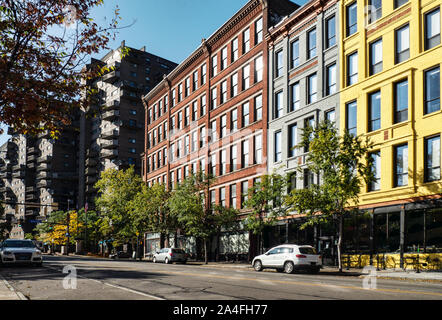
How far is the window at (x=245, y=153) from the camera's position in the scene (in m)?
42.5

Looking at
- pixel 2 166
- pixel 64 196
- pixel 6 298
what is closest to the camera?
pixel 6 298

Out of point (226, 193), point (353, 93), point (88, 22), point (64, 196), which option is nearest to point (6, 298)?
point (88, 22)

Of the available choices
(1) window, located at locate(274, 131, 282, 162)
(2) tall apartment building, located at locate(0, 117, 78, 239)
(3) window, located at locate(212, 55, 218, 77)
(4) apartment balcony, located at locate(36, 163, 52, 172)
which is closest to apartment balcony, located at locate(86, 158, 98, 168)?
(2) tall apartment building, located at locate(0, 117, 78, 239)

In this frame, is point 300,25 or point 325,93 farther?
point 300,25

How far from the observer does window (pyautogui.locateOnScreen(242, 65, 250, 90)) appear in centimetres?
4366

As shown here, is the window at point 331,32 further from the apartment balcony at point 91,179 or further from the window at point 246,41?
the apartment balcony at point 91,179

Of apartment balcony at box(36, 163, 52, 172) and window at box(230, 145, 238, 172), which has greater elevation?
apartment balcony at box(36, 163, 52, 172)

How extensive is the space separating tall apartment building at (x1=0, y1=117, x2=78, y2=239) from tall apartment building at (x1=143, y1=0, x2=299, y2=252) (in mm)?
63491

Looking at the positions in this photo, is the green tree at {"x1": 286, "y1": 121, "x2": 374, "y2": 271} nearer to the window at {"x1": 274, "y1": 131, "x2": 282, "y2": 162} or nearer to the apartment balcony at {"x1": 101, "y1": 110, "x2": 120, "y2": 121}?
the window at {"x1": 274, "y1": 131, "x2": 282, "y2": 162}

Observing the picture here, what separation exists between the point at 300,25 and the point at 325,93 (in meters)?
6.76

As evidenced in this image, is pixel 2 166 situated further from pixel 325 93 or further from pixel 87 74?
pixel 87 74

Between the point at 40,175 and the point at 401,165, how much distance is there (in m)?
117

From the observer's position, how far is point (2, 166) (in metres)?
155

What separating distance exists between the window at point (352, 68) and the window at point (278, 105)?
7757 mm
